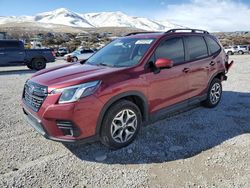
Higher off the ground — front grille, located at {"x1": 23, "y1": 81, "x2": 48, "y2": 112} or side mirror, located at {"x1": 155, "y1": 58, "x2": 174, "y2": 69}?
side mirror, located at {"x1": 155, "y1": 58, "x2": 174, "y2": 69}

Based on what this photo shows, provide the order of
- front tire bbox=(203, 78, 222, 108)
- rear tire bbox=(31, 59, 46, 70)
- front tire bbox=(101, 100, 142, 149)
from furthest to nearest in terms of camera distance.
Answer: rear tire bbox=(31, 59, 46, 70)
front tire bbox=(203, 78, 222, 108)
front tire bbox=(101, 100, 142, 149)

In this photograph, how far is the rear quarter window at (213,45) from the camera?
630 cm

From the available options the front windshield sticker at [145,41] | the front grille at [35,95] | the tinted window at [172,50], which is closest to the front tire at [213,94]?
the tinted window at [172,50]

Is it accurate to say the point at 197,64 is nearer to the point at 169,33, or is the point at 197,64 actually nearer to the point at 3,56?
the point at 169,33

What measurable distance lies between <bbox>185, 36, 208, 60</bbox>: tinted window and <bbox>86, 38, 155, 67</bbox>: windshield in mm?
1054

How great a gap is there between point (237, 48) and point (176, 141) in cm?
4052

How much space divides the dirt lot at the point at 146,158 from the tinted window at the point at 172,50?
1.29 m

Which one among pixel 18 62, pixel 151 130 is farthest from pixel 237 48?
pixel 151 130

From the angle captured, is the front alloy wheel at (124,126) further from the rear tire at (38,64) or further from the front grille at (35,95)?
the rear tire at (38,64)

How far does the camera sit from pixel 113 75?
4117 mm

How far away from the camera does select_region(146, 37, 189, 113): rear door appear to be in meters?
4.63

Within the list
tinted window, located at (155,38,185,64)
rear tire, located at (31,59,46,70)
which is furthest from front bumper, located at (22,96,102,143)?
rear tire, located at (31,59,46,70)

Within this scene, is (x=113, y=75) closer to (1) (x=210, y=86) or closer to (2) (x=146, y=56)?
(2) (x=146, y=56)

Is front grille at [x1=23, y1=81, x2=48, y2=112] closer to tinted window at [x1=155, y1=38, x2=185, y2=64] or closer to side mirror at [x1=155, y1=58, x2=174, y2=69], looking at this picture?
side mirror at [x1=155, y1=58, x2=174, y2=69]
